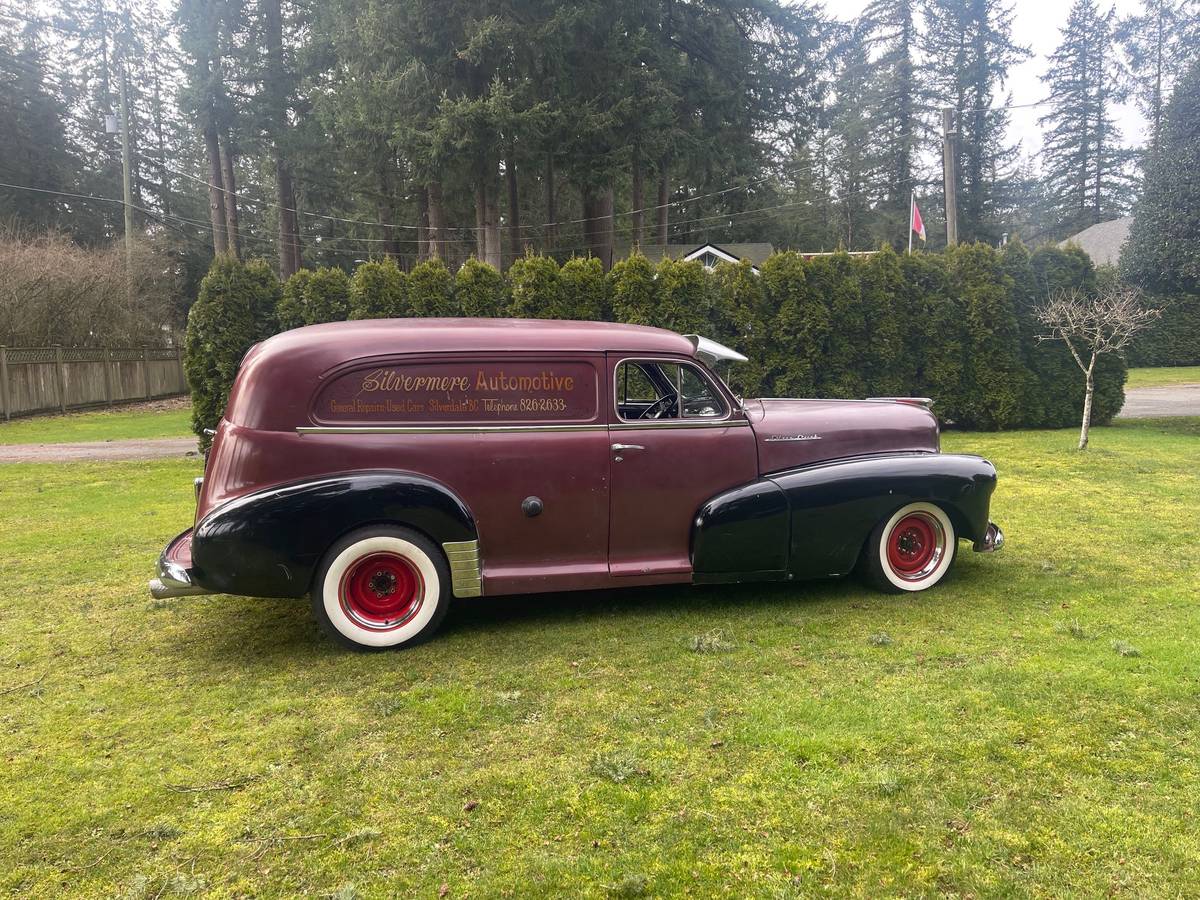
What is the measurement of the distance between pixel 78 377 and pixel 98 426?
4255mm

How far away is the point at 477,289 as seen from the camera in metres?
12.0

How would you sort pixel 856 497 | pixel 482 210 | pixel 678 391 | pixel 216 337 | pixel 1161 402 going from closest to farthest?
1. pixel 856 497
2. pixel 678 391
3. pixel 216 337
4. pixel 1161 402
5. pixel 482 210

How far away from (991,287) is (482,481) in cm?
1200

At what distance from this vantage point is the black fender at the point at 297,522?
4.12 metres

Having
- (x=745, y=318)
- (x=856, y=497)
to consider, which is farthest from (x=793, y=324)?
(x=856, y=497)

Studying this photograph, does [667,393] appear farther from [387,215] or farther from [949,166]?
[387,215]

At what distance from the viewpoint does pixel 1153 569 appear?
548 cm

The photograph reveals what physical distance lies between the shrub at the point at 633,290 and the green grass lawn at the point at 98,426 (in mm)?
10164

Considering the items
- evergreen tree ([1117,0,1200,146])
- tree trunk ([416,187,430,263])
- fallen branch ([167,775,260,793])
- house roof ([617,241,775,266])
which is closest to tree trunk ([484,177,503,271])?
tree trunk ([416,187,430,263])

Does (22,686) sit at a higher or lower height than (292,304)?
lower

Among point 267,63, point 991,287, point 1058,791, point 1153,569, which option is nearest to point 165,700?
point 1058,791

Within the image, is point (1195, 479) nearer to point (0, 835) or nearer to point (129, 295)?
point (0, 835)

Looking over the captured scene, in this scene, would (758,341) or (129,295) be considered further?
(129,295)

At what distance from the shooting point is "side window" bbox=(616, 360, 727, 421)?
16.6 feet
